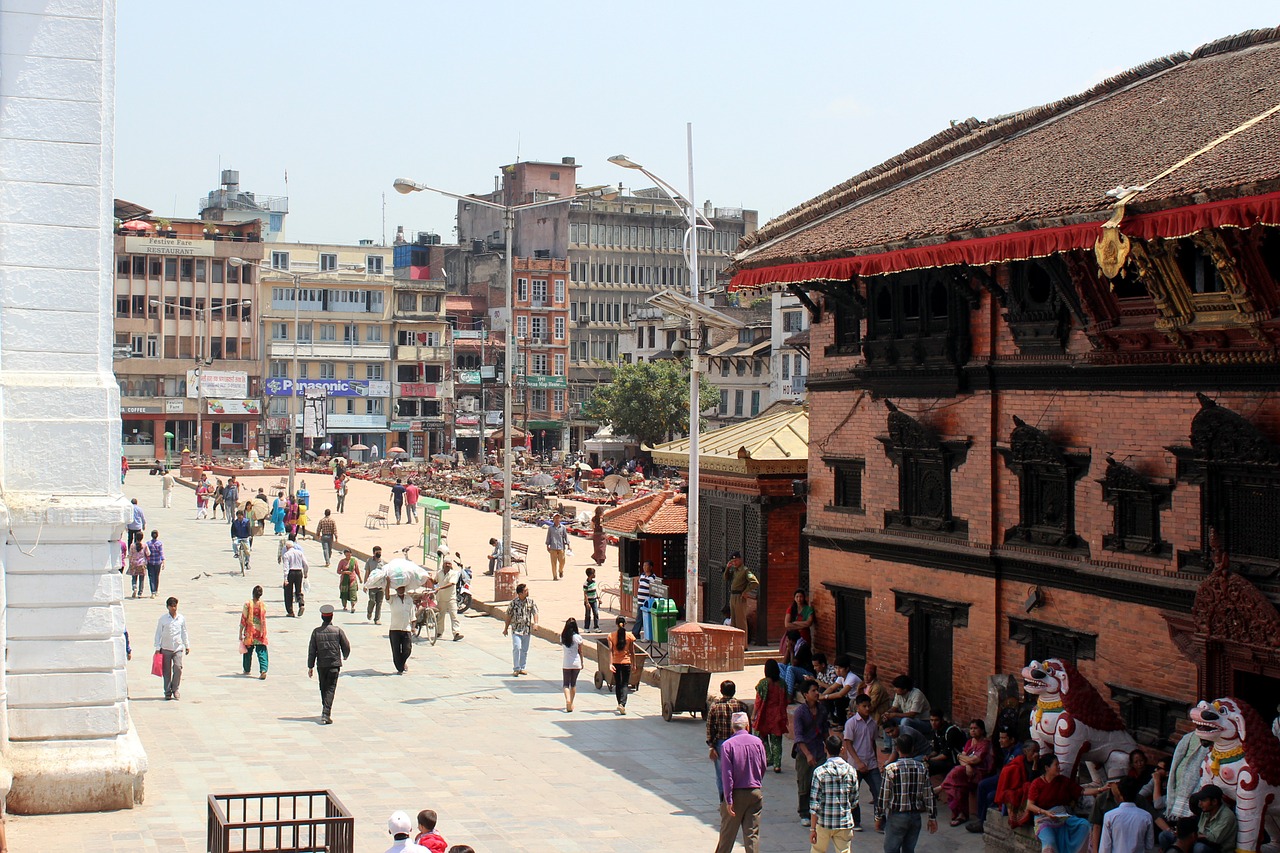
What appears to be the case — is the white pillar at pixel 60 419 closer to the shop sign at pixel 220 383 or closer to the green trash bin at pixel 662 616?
the green trash bin at pixel 662 616

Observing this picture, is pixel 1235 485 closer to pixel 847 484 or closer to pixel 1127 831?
pixel 1127 831

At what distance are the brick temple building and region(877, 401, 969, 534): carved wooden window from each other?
1.5 inches

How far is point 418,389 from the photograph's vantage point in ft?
369

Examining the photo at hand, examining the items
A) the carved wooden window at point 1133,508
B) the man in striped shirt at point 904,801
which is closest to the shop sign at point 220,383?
the carved wooden window at point 1133,508

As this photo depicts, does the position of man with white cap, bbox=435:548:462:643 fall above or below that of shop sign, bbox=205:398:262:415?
below

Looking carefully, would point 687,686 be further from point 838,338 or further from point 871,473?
point 838,338

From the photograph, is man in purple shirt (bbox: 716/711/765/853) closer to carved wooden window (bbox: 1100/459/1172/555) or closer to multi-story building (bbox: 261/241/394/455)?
carved wooden window (bbox: 1100/459/1172/555)

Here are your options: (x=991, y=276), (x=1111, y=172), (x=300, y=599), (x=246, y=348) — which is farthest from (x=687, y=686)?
(x=246, y=348)

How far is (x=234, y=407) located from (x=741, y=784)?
3788 inches

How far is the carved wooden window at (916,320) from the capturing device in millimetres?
20406

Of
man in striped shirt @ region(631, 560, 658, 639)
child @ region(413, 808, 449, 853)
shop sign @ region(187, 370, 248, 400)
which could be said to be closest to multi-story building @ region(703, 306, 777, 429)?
shop sign @ region(187, 370, 248, 400)

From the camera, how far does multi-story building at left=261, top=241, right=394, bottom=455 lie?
109 metres

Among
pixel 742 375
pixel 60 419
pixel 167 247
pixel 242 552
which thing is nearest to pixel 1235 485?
pixel 60 419

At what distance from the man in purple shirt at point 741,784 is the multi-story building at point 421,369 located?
98.3 meters
